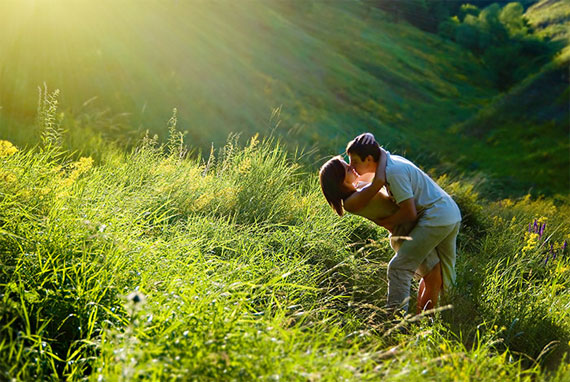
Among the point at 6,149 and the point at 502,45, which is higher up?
the point at 6,149

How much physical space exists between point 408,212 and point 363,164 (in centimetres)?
53

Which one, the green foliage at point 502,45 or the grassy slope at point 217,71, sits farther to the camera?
the green foliage at point 502,45

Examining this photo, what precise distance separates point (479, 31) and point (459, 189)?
34.7 m

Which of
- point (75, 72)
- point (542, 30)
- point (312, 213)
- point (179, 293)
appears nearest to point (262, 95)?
point (75, 72)

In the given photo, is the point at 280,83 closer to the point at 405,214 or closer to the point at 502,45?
the point at 405,214

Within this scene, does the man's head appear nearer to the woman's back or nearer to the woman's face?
the woman's face

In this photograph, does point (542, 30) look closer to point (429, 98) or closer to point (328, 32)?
point (429, 98)

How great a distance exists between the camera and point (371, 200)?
4.75 metres

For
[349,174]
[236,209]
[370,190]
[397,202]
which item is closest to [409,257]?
[397,202]

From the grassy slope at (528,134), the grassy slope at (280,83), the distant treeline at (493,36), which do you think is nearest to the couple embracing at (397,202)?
the grassy slope at (280,83)

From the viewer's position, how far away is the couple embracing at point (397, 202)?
4559mm

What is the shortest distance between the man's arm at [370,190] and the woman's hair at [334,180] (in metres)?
0.12

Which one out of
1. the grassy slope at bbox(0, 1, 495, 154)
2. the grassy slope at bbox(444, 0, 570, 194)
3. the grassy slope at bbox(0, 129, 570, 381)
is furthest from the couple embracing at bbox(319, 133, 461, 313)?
the grassy slope at bbox(444, 0, 570, 194)

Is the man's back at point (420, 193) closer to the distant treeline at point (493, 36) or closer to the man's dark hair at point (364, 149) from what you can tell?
the man's dark hair at point (364, 149)
